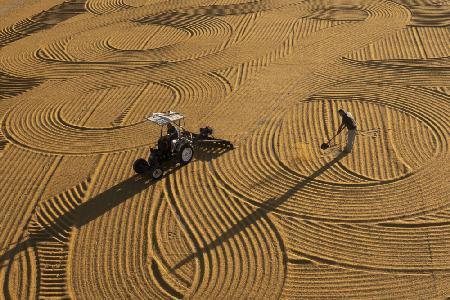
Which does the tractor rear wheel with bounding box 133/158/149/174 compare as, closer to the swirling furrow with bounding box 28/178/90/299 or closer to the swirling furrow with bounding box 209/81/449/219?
the swirling furrow with bounding box 28/178/90/299

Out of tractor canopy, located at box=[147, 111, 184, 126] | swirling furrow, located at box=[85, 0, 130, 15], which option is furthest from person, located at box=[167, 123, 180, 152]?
swirling furrow, located at box=[85, 0, 130, 15]

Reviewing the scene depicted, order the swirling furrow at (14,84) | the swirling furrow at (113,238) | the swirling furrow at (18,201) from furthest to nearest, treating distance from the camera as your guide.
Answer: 1. the swirling furrow at (14,84)
2. the swirling furrow at (18,201)
3. the swirling furrow at (113,238)

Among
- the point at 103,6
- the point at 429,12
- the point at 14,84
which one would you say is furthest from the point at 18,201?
the point at 429,12

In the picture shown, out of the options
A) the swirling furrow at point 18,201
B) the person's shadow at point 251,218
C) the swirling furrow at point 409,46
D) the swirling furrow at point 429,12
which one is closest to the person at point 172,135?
the person's shadow at point 251,218

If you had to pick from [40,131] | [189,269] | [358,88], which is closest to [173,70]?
[40,131]

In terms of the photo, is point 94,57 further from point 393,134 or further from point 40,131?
point 393,134

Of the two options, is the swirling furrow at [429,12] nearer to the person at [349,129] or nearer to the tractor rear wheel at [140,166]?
the person at [349,129]
